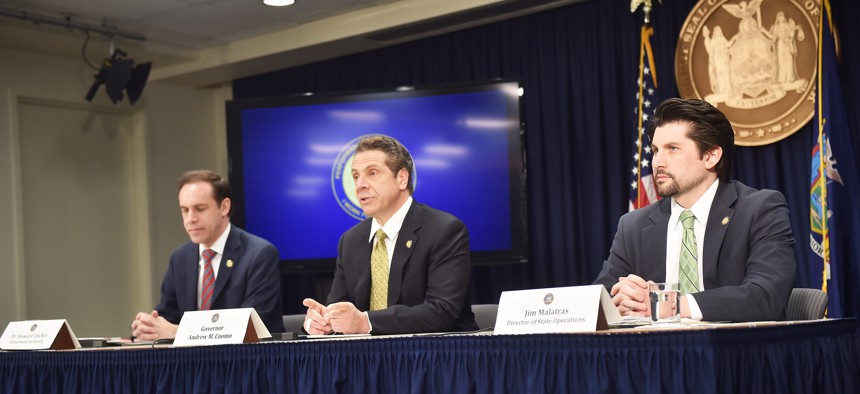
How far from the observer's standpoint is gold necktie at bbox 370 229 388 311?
3.28 meters

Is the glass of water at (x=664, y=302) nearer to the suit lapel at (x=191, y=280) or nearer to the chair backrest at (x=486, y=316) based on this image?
the chair backrest at (x=486, y=316)

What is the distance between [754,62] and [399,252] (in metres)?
2.48

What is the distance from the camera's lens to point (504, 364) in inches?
86.9

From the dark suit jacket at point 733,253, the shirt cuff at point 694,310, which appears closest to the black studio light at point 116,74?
the dark suit jacket at point 733,253

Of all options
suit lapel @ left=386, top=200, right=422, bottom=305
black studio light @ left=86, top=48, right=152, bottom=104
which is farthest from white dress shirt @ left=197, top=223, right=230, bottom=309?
black studio light @ left=86, top=48, right=152, bottom=104

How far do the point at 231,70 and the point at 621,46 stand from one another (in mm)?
2837

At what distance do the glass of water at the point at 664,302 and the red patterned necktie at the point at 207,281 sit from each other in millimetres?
1930

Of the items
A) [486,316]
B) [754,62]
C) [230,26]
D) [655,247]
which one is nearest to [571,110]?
[754,62]

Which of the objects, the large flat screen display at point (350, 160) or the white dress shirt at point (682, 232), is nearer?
the white dress shirt at point (682, 232)

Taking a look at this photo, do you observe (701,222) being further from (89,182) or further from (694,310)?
(89,182)

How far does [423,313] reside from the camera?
117 inches

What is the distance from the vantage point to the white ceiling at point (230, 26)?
5777mm

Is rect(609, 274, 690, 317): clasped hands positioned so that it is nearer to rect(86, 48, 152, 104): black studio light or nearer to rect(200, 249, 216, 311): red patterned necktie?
rect(200, 249, 216, 311): red patterned necktie

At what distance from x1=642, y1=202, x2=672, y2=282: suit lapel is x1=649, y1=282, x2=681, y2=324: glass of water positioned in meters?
0.49
